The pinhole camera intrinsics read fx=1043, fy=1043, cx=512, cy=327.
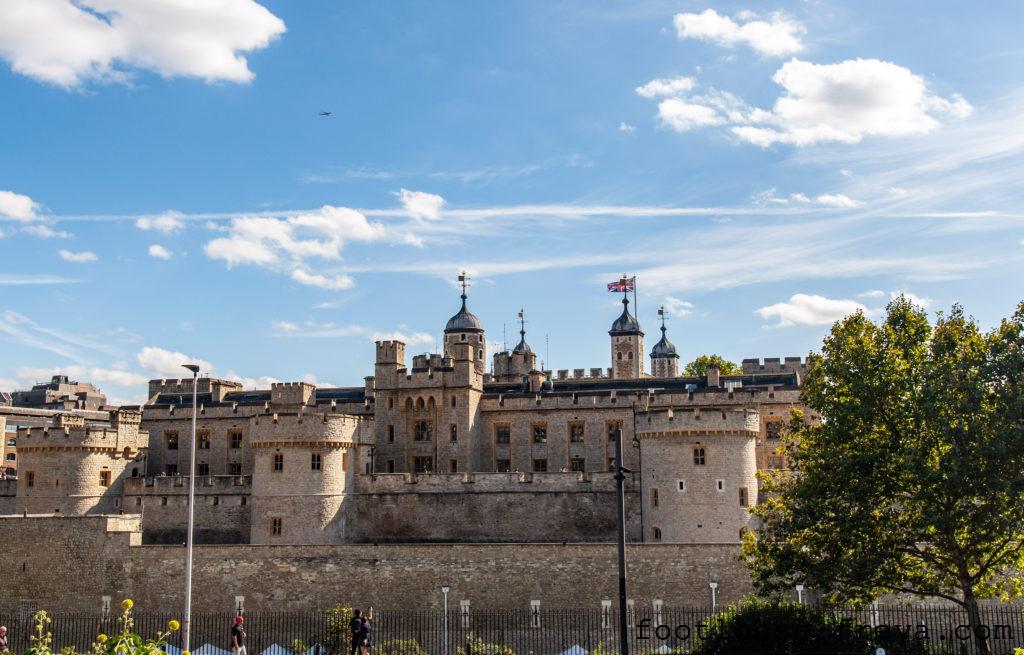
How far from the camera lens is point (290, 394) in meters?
62.7

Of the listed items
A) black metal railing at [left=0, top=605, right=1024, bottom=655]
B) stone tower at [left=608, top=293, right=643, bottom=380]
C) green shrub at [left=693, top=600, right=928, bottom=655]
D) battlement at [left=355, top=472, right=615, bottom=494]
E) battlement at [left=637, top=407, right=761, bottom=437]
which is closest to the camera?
green shrub at [left=693, top=600, right=928, bottom=655]

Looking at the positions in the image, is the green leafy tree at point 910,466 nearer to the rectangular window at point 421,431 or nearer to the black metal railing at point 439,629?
the black metal railing at point 439,629

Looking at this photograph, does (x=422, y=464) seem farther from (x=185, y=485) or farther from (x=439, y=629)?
(x=439, y=629)

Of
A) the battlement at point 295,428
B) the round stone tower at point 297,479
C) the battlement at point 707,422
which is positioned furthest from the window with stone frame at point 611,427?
the battlement at point 295,428

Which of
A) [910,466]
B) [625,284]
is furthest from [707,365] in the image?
[910,466]

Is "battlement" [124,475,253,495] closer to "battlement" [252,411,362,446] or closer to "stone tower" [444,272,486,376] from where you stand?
"battlement" [252,411,362,446]

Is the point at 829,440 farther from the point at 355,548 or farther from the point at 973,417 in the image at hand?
the point at 355,548

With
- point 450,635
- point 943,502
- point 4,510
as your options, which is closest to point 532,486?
point 450,635

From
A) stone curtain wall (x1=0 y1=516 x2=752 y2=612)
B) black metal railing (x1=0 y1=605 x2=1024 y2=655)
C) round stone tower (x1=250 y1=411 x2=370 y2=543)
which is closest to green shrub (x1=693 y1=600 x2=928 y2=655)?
black metal railing (x1=0 y1=605 x2=1024 y2=655)

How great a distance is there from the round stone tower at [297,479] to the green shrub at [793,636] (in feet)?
72.8

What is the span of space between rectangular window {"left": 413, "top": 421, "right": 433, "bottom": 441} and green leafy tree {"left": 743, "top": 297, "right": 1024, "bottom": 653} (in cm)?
2761

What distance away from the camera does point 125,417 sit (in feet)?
192

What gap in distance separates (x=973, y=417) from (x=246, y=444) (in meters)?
43.4

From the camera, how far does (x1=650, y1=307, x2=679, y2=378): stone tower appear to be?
105625 mm
